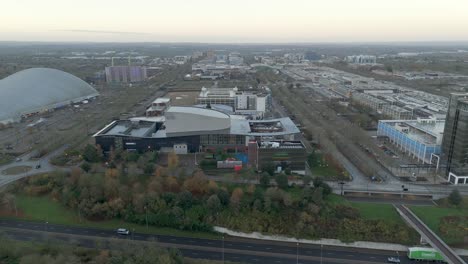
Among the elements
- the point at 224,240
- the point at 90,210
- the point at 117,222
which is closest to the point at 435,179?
the point at 224,240

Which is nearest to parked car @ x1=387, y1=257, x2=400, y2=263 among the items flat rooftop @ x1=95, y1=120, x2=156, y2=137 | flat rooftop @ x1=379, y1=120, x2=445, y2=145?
flat rooftop @ x1=379, y1=120, x2=445, y2=145

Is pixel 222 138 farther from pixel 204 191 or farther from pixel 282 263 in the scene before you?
pixel 282 263

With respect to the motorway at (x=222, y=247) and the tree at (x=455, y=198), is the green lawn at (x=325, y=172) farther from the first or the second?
the motorway at (x=222, y=247)

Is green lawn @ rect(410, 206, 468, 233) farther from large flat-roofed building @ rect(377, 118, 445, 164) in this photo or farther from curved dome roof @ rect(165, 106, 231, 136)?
curved dome roof @ rect(165, 106, 231, 136)

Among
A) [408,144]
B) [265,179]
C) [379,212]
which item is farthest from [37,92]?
[408,144]

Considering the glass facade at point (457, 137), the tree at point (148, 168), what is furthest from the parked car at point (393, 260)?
the tree at point (148, 168)
